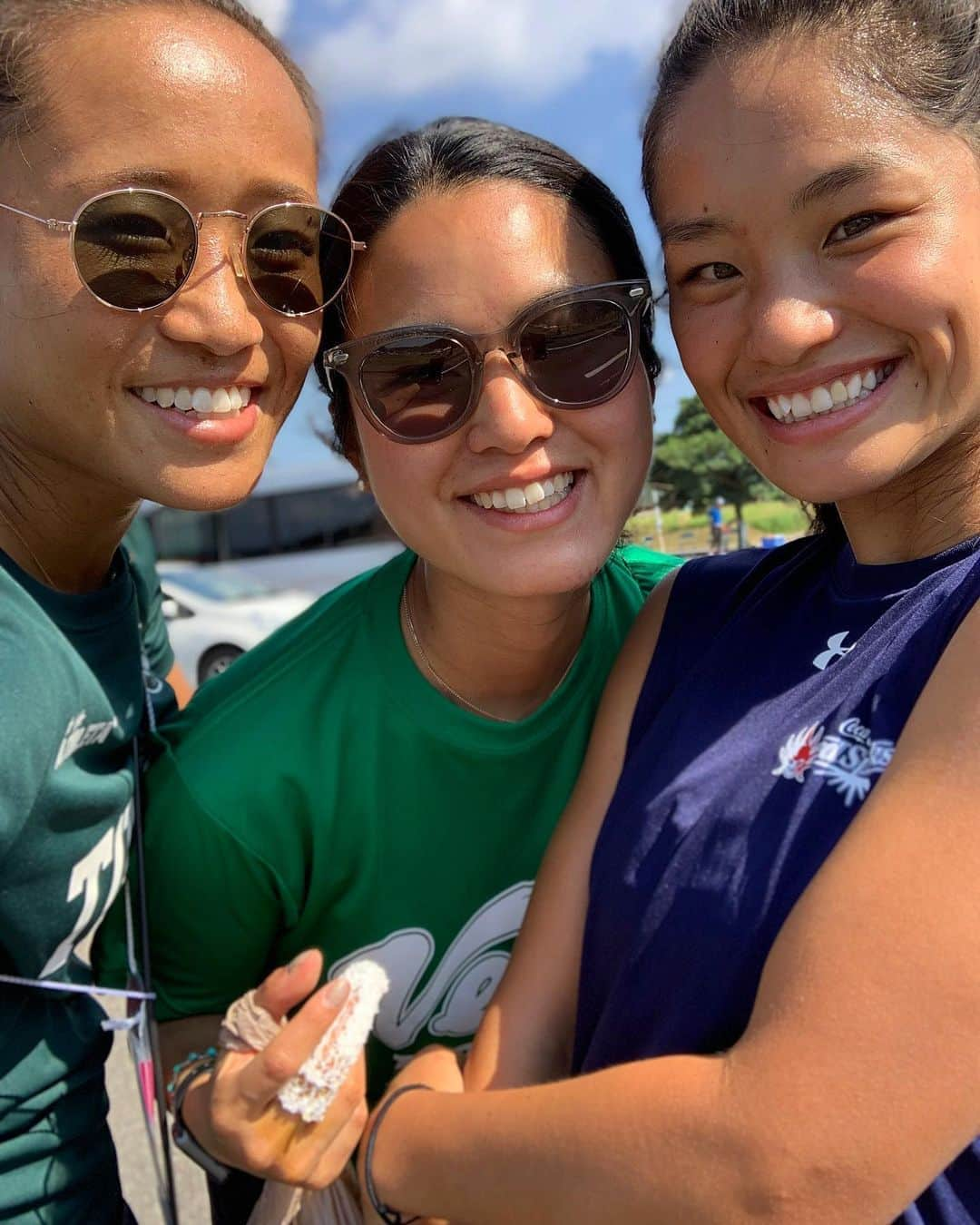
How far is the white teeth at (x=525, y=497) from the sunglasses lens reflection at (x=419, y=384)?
0.14 metres

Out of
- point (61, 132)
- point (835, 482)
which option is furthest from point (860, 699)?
point (61, 132)

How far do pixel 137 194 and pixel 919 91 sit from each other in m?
1.13

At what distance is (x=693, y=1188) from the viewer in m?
1.09

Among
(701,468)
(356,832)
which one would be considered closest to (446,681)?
(356,832)

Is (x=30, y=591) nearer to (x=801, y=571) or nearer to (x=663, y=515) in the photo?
(x=801, y=571)

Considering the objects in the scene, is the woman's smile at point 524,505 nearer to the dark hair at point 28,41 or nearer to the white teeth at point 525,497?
the white teeth at point 525,497

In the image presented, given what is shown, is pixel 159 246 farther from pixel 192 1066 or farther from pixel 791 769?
pixel 192 1066

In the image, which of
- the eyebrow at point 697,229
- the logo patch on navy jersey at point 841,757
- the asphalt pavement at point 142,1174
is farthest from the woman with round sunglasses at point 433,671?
the asphalt pavement at point 142,1174

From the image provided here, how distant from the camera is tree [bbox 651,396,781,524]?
2.82 m

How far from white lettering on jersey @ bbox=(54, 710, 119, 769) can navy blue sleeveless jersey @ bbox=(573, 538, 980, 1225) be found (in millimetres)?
823

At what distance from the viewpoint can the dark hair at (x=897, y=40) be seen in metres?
1.36

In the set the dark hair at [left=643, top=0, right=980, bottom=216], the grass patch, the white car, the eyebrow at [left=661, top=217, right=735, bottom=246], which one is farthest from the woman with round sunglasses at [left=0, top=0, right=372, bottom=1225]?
the white car

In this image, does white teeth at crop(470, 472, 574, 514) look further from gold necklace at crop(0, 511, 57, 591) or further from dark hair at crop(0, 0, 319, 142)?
dark hair at crop(0, 0, 319, 142)

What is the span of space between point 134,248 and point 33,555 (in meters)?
0.53
